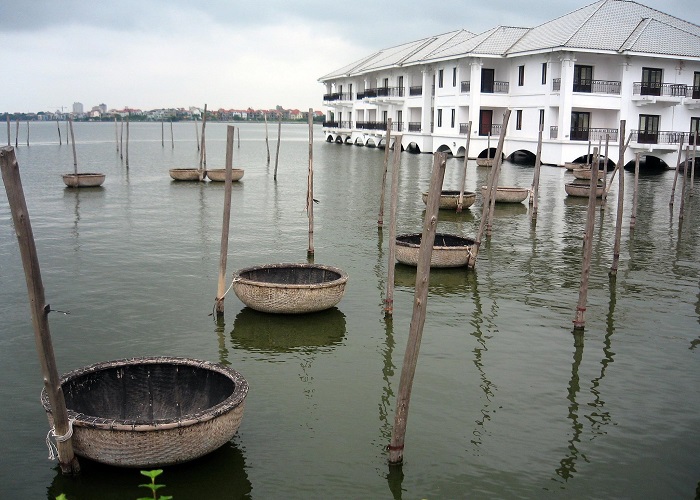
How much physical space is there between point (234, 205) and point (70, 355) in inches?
634

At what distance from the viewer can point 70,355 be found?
9.93 m

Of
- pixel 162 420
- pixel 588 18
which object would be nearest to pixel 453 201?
pixel 162 420

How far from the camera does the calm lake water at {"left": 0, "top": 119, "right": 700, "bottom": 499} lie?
22.8 ft

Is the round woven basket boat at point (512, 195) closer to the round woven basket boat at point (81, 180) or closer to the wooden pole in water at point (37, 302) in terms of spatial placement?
the round woven basket boat at point (81, 180)

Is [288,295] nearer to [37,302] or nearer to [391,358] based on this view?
[391,358]

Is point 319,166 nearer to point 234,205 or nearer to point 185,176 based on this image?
point 185,176

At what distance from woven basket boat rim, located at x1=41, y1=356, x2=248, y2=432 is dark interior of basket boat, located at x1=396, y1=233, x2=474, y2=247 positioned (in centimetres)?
836

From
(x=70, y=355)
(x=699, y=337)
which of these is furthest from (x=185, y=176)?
(x=699, y=337)

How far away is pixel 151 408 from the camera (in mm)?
7883

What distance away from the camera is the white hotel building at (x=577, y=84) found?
40.2 meters

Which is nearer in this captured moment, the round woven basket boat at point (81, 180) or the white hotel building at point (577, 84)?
the round woven basket boat at point (81, 180)

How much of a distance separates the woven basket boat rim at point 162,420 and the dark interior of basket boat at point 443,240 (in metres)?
8.36

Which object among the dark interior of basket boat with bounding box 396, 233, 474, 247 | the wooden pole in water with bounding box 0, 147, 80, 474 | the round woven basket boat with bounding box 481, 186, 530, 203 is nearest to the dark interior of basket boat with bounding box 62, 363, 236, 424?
the wooden pole in water with bounding box 0, 147, 80, 474

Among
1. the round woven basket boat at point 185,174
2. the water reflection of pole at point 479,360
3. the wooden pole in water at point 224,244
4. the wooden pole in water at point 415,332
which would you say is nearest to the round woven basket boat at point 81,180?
the round woven basket boat at point 185,174
